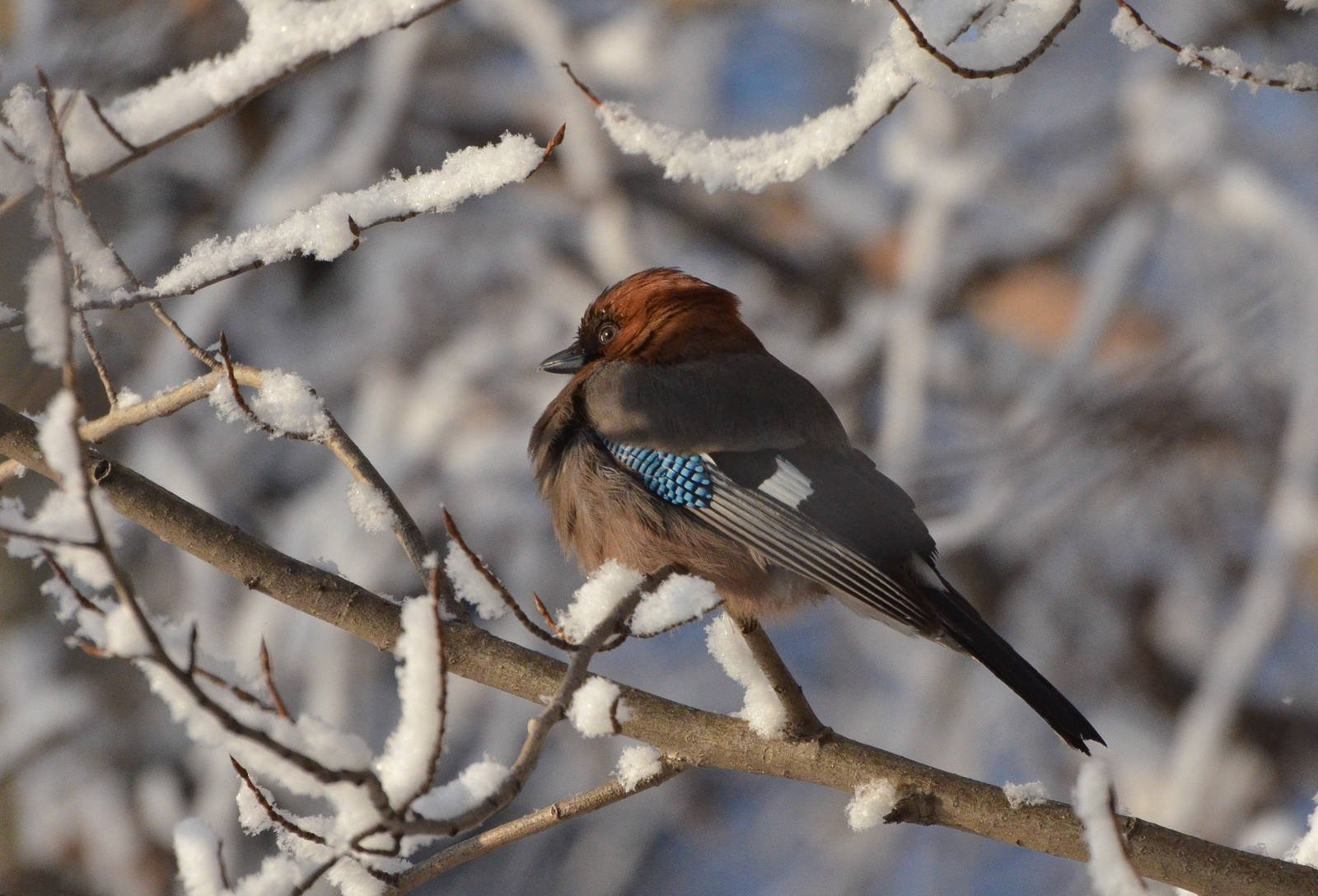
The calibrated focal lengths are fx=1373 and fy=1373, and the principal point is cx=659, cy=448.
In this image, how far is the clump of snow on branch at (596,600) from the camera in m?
2.16

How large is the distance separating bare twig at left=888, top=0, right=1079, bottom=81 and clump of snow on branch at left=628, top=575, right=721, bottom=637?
0.90m

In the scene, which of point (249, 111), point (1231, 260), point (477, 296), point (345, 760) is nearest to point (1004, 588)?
point (1231, 260)

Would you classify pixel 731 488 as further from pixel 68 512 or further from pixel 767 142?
pixel 68 512

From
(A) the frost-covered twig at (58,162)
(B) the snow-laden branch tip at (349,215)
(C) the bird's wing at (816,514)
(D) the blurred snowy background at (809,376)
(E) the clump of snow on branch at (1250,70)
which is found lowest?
(D) the blurred snowy background at (809,376)

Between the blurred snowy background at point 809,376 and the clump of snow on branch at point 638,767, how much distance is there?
2504 millimetres

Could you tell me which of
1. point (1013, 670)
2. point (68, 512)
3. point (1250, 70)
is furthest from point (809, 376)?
point (68, 512)

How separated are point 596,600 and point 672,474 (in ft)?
2.99

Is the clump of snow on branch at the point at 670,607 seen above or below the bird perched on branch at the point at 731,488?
above

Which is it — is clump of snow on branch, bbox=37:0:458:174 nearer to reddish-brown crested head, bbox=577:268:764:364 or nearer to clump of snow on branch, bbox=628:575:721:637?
clump of snow on branch, bbox=628:575:721:637

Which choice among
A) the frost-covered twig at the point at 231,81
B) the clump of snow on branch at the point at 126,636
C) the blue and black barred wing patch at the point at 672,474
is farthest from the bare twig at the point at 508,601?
the blue and black barred wing patch at the point at 672,474

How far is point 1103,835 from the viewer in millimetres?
1656

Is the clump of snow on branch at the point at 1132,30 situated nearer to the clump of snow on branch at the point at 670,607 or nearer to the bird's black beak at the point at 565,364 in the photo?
the clump of snow on branch at the point at 670,607

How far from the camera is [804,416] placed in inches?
129

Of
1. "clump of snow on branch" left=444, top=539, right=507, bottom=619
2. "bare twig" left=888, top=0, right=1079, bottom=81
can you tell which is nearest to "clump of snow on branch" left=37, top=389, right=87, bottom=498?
"clump of snow on branch" left=444, top=539, right=507, bottom=619
